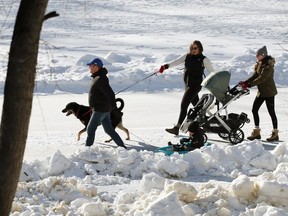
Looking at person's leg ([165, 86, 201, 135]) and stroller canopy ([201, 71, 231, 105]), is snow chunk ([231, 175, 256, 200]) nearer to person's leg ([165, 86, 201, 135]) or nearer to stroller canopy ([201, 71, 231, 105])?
stroller canopy ([201, 71, 231, 105])

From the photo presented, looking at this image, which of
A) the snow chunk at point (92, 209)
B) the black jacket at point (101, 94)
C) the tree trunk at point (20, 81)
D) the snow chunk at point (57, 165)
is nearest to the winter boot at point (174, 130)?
the black jacket at point (101, 94)

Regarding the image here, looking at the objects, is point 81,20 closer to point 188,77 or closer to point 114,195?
point 188,77

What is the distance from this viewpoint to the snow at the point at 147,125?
781 centimetres

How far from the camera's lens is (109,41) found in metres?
27.5

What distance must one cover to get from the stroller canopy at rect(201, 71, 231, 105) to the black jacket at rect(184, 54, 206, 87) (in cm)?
62

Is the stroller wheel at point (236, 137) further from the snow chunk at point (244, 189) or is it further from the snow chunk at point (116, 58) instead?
the snow chunk at point (116, 58)

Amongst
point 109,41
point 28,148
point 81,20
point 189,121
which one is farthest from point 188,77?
point 81,20

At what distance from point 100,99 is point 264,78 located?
8.68ft

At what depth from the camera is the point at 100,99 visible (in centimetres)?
1180

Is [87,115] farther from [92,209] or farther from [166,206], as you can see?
[166,206]

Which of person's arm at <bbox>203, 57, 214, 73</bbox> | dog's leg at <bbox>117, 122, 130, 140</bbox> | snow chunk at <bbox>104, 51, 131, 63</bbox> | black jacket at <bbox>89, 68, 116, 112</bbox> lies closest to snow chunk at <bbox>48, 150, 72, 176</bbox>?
black jacket at <bbox>89, 68, 116, 112</bbox>

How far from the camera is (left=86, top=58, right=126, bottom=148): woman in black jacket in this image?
38.4ft

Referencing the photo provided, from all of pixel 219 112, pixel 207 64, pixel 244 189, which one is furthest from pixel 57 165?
pixel 207 64

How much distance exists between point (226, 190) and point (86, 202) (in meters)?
1.38
